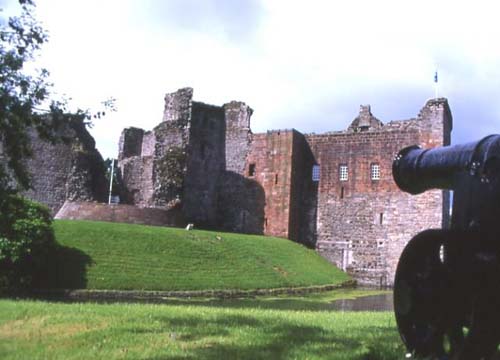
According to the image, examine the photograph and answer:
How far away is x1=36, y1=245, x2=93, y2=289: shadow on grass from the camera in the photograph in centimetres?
1670

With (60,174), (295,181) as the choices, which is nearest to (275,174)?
(295,181)

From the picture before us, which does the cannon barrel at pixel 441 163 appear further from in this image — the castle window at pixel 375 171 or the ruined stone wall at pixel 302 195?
the ruined stone wall at pixel 302 195

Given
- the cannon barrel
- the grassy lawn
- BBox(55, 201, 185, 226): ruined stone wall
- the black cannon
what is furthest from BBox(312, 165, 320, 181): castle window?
the black cannon

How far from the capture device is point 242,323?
7.54 meters

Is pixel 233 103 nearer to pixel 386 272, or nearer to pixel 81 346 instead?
pixel 386 272

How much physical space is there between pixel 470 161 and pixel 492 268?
2.72ft

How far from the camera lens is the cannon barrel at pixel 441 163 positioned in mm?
3902

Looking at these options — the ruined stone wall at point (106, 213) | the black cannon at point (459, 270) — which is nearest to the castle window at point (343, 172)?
the ruined stone wall at point (106, 213)

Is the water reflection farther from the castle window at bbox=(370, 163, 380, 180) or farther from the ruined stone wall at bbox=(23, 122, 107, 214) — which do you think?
the ruined stone wall at bbox=(23, 122, 107, 214)

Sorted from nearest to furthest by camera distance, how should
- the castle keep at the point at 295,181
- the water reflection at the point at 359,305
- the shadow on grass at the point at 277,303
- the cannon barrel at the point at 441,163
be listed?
the cannon barrel at the point at 441,163
the shadow on grass at the point at 277,303
the water reflection at the point at 359,305
the castle keep at the point at 295,181

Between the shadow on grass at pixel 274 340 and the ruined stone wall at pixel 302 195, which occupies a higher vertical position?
the ruined stone wall at pixel 302 195

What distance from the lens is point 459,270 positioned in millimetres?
3744

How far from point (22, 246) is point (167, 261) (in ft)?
19.8

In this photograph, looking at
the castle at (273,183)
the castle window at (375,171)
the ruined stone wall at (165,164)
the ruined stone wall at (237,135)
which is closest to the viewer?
the castle at (273,183)
